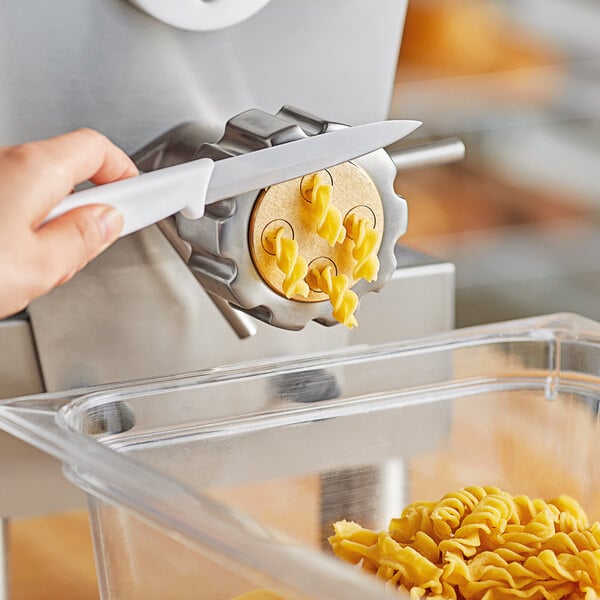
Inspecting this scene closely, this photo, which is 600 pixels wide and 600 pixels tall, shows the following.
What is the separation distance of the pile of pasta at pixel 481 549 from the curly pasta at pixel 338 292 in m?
0.09

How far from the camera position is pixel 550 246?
1.57 meters

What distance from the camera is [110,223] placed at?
36cm

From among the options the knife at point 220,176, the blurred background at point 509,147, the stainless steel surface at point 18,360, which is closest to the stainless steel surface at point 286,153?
the knife at point 220,176

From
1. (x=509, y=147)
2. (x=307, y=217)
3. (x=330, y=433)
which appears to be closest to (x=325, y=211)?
(x=307, y=217)

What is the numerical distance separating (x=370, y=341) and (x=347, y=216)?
0.14 meters

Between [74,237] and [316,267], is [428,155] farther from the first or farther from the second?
[74,237]

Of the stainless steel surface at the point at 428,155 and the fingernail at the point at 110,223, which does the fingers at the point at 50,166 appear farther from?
the stainless steel surface at the point at 428,155

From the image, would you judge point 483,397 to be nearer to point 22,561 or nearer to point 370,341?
point 370,341

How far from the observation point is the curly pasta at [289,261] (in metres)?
0.42

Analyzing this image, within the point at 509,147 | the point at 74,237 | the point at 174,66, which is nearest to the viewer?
the point at 74,237

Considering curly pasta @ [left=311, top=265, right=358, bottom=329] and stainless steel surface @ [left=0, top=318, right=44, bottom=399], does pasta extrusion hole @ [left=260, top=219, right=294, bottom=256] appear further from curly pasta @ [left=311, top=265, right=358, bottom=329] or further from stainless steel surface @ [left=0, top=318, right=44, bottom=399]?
stainless steel surface @ [left=0, top=318, right=44, bottom=399]

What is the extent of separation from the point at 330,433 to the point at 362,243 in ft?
0.32

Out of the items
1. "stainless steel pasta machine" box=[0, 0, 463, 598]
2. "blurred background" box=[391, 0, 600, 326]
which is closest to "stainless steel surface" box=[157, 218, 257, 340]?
"stainless steel pasta machine" box=[0, 0, 463, 598]

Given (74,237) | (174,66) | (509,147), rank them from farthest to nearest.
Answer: (509,147) → (174,66) → (74,237)
